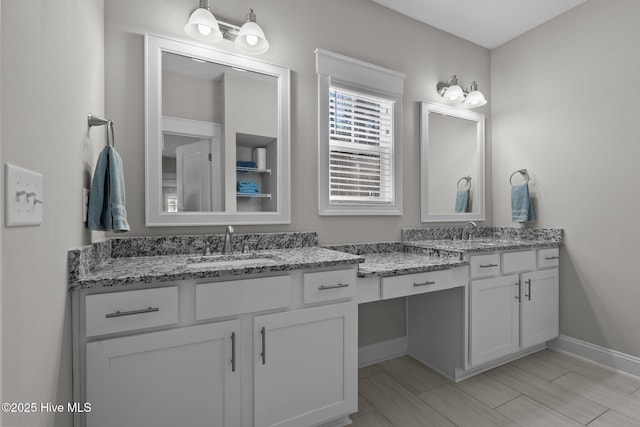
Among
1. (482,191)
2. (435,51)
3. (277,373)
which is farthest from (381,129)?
(277,373)

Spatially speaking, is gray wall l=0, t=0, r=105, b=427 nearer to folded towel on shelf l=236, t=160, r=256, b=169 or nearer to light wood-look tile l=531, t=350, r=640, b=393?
folded towel on shelf l=236, t=160, r=256, b=169

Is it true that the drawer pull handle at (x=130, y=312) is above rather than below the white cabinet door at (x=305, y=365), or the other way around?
above

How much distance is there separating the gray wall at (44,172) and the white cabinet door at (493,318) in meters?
2.11

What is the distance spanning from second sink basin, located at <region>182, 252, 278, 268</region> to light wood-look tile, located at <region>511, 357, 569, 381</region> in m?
2.01

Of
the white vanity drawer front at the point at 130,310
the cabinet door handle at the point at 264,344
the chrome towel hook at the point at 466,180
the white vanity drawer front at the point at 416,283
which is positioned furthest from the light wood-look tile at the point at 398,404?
the chrome towel hook at the point at 466,180

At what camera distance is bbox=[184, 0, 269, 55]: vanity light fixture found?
1668mm

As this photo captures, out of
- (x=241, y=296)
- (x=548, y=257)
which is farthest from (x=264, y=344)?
(x=548, y=257)

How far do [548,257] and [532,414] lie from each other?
49.2 inches

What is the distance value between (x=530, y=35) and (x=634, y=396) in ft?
9.20

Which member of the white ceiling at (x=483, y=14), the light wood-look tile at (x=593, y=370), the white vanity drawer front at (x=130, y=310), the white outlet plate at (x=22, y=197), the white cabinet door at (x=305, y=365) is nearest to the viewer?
the white outlet plate at (x=22, y=197)

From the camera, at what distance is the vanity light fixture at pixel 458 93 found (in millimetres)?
2623

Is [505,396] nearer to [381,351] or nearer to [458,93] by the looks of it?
[381,351]

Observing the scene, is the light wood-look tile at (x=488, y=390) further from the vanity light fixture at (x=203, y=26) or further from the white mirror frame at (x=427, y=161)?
the vanity light fixture at (x=203, y=26)

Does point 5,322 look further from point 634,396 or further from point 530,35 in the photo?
point 530,35
